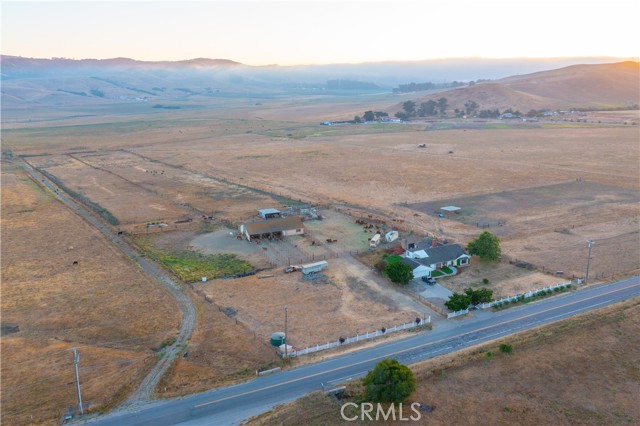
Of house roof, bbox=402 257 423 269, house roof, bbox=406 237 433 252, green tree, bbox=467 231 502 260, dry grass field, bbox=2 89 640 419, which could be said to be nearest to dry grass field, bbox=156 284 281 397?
dry grass field, bbox=2 89 640 419

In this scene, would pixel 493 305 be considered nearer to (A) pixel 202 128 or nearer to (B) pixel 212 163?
(B) pixel 212 163

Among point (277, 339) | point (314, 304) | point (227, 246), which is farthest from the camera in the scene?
point (227, 246)

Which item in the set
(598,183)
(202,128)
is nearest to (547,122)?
(598,183)

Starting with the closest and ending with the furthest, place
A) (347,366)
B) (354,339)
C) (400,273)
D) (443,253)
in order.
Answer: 1. (347,366)
2. (354,339)
3. (400,273)
4. (443,253)

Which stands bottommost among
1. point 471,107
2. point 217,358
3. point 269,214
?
point 217,358

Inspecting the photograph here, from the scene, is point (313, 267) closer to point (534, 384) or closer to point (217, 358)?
point (217, 358)

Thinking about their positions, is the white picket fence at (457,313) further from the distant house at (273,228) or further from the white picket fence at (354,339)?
the distant house at (273,228)

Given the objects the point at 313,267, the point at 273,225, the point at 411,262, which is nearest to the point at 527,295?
the point at 411,262
